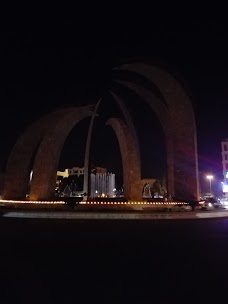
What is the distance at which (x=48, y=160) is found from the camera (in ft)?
74.4

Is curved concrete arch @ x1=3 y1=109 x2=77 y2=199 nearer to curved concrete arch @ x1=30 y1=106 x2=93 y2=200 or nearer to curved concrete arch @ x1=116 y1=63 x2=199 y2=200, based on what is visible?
curved concrete arch @ x1=30 y1=106 x2=93 y2=200

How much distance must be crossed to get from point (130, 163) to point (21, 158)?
726 centimetres

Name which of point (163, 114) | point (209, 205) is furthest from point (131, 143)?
point (209, 205)

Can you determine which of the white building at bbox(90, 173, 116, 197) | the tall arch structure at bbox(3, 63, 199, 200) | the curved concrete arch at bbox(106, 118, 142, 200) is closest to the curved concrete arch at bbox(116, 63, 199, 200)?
the tall arch structure at bbox(3, 63, 199, 200)

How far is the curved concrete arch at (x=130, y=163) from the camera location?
22441 millimetres
